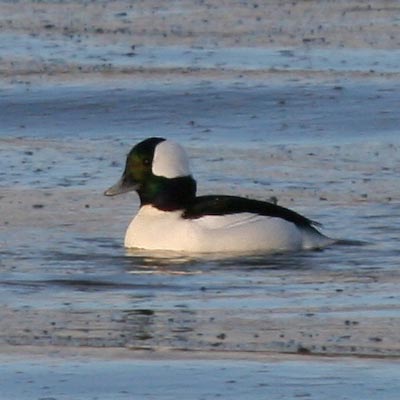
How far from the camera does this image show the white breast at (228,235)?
1339cm

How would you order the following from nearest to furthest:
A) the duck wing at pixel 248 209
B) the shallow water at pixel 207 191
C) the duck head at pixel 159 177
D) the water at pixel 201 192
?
the water at pixel 201 192, the shallow water at pixel 207 191, the duck wing at pixel 248 209, the duck head at pixel 159 177

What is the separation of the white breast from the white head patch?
51cm

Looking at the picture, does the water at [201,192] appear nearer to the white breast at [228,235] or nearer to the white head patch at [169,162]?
the white breast at [228,235]

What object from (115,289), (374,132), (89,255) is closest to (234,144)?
(374,132)

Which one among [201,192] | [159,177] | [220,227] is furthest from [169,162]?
[201,192]

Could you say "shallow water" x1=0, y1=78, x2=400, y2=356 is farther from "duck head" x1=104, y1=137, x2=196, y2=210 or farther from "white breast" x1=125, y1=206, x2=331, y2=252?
"duck head" x1=104, y1=137, x2=196, y2=210

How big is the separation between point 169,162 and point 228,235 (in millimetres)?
857

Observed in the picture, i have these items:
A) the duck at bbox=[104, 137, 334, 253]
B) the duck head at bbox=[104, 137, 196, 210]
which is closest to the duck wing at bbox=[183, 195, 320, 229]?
the duck at bbox=[104, 137, 334, 253]

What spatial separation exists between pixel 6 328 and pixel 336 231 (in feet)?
12.8

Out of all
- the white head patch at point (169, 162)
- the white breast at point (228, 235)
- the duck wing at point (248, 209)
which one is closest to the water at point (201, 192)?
the white breast at point (228, 235)

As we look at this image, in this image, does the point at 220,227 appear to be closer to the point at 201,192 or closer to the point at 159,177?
the point at 159,177

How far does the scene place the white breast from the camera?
13391mm

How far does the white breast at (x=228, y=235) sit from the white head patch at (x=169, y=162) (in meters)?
0.51

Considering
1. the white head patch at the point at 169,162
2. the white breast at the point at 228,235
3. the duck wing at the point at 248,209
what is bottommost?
the white breast at the point at 228,235
